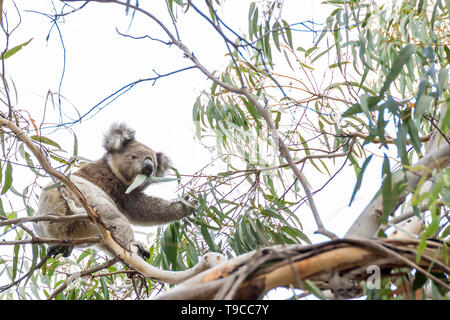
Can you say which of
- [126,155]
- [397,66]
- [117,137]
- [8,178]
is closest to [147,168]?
[126,155]

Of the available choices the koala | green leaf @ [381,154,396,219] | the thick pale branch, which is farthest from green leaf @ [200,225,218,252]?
the thick pale branch

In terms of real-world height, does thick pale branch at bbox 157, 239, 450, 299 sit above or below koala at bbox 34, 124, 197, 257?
below

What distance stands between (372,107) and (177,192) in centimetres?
107

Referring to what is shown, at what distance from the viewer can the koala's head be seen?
333 centimetres

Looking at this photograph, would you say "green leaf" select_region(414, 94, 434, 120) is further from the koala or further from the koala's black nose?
the koala's black nose

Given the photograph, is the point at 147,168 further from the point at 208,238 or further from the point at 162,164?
the point at 208,238

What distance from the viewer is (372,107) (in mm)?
1342

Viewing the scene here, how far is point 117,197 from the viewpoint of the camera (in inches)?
127

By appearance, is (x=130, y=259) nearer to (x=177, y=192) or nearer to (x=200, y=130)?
(x=177, y=192)

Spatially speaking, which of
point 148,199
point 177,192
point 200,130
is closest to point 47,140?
point 177,192

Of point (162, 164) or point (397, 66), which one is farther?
point (162, 164)

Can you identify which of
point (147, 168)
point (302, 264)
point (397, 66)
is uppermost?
point (147, 168)

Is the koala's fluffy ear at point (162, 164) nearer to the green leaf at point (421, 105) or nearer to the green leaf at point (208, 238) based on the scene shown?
the green leaf at point (208, 238)

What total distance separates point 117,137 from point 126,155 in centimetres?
14
